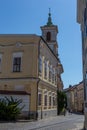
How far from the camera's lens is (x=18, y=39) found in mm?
32406

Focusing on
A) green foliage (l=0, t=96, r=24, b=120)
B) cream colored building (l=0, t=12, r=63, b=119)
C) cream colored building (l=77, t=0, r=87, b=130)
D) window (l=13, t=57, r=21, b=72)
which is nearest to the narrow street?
green foliage (l=0, t=96, r=24, b=120)

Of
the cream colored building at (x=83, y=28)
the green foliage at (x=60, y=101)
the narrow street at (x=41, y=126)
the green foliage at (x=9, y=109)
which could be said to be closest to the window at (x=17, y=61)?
the green foliage at (x=9, y=109)

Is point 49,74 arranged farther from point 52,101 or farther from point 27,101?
point 27,101

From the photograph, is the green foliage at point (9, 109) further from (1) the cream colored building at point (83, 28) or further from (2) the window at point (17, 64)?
(1) the cream colored building at point (83, 28)

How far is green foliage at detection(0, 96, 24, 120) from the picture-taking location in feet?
84.8

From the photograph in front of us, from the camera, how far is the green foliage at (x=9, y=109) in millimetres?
25859

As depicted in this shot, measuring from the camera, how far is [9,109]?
2625cm

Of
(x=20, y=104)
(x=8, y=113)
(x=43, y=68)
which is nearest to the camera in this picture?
(x=8, y=113)

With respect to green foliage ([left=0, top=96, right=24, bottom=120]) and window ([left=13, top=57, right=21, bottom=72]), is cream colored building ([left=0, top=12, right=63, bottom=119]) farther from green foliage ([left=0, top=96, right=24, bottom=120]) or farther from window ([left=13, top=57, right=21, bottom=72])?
green foliage ([left=0, top=96, right=24, bottom=120])

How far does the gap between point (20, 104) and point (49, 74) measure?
11.0m

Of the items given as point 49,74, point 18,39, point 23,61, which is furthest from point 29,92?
point 49,74

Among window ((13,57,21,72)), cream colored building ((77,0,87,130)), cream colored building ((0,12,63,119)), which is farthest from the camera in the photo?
window ((13,57,21,72))

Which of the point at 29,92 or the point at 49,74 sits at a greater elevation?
the point at 49,74

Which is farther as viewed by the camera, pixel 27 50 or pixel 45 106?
pixel 45 106
